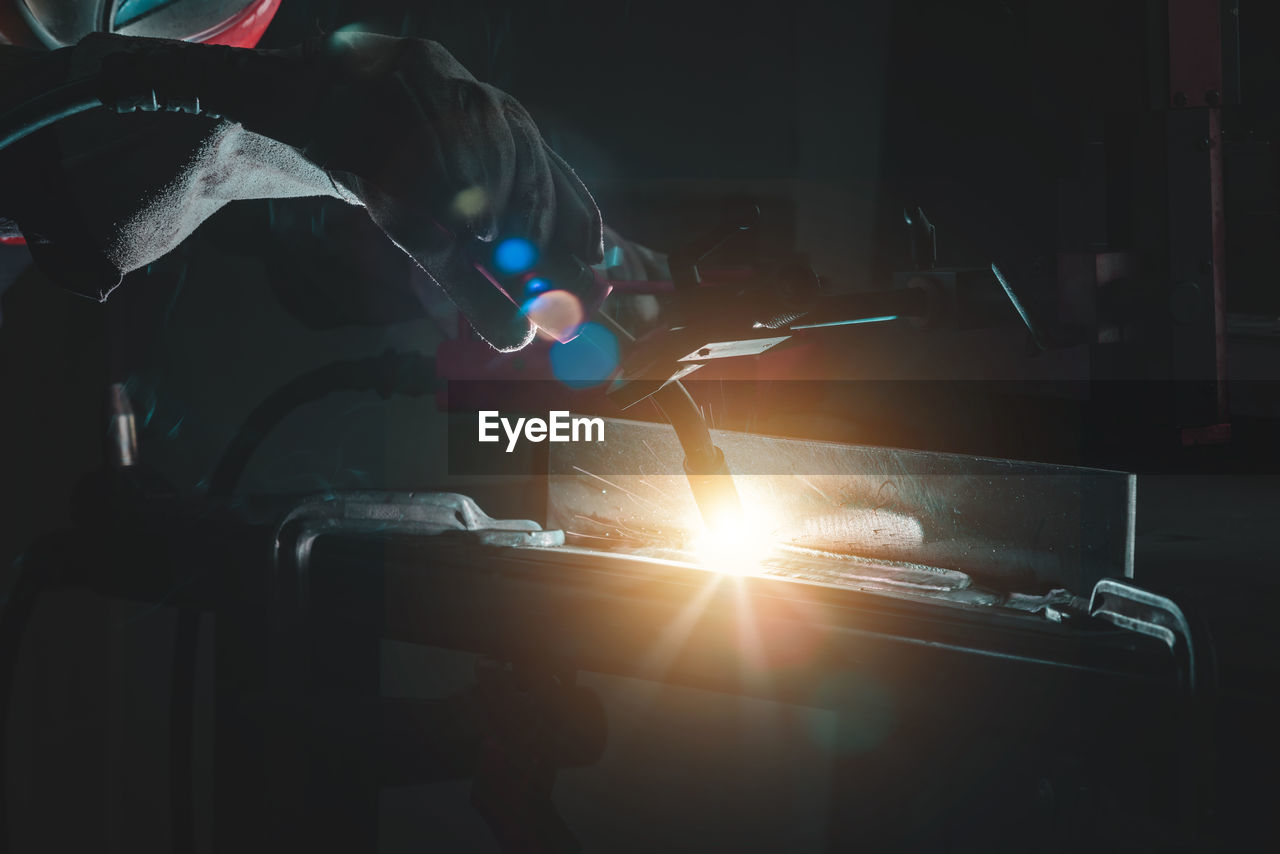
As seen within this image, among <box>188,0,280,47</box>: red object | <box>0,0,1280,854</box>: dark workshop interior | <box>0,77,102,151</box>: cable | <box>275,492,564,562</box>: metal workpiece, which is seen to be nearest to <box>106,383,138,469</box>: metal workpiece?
<box>0,0,1280,854</box>: dark workshop interior

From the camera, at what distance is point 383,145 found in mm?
857

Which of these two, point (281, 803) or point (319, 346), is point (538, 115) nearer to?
point (319, 346)

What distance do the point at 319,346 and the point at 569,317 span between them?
142 cm

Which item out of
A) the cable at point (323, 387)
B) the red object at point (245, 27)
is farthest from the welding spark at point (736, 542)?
the red object at point (245, 27)

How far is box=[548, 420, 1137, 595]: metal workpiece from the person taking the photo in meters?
1.09

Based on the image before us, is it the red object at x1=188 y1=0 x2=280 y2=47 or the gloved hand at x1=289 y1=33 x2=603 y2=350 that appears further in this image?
the red object at x1=188 y1=0 x2=280 y2=47

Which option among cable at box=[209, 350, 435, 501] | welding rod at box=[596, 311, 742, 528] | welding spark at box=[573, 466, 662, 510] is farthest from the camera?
cable at box=[209, 350, 435, 501]

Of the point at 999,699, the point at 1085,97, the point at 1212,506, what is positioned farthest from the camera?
the point at 1212,506

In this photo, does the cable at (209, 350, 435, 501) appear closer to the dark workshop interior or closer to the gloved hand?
the dark workshop interior

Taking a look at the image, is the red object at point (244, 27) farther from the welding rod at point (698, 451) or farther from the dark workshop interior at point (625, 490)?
the welding rod at point (698, 451)

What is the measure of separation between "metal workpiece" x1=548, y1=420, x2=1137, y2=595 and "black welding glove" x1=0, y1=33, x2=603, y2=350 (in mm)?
492

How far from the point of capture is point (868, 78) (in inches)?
98.8

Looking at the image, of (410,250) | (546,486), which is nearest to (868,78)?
(546,486)

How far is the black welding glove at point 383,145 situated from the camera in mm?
830
